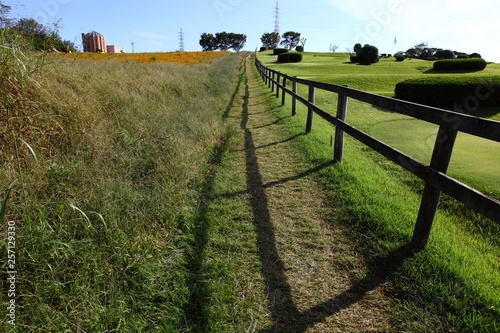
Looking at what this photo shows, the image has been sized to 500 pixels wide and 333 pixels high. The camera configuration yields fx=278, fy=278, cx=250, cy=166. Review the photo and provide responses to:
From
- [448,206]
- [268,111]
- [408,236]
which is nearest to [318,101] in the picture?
[268,111]

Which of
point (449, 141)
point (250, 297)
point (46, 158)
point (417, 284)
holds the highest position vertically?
point (449, 141)

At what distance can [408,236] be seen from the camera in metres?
2.74

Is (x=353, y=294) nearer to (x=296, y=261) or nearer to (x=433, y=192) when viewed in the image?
(x=296, y=261)

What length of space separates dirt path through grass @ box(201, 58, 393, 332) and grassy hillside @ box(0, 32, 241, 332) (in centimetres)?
56

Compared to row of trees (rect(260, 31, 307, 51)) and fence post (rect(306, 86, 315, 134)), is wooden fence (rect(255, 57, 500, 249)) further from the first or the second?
row of trees (rect(260, 31, 307, 51))

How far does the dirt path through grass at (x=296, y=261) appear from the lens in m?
2.04

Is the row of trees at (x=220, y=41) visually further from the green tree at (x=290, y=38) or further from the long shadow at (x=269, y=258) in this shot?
the long shadow at (x=269, y=258)

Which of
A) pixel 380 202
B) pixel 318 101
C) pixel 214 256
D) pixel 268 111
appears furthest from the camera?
pixel 318 101

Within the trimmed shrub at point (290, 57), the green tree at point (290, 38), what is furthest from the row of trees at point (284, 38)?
the trimmed shrub at point (290, 57)

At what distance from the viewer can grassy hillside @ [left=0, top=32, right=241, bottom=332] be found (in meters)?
1.86

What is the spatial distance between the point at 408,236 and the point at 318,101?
10057 millimetres

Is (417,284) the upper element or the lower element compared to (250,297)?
upper

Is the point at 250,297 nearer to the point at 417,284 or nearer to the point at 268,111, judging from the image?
the point at 417,284

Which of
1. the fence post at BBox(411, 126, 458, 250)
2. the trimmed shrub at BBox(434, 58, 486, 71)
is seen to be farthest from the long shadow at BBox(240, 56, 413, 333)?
the trimmed shrub at BBox(434, 58, 486, 71)
